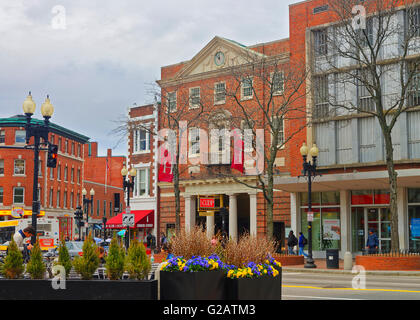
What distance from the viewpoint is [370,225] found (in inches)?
1347

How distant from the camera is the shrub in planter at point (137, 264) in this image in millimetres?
8578

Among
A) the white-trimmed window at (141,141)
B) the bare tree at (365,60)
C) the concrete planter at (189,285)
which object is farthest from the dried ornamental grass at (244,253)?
the white-trimmed window at (141,141)

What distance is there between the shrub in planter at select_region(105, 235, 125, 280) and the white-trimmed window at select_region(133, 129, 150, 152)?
130ft

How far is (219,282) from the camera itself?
8.62 m

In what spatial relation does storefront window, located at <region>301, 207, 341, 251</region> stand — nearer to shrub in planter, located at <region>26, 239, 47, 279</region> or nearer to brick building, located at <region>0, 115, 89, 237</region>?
shrub in planter, located at <region>26, 239, 47, 279</region>

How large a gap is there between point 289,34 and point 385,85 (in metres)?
8.00

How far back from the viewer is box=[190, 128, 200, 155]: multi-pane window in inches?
1657

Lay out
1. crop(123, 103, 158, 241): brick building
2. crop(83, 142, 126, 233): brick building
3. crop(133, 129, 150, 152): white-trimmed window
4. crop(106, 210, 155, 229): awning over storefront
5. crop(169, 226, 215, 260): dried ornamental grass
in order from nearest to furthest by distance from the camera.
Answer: crop(169, 226, 215, 260): dried ornamental grass < crop(106, 210, 155, 229): awning over storefront < crop(123, 103, 158, 241): brick building < crop(133, 129, 150, 152): white-trimmed window < crop(83, 142, 126, 233): brick building

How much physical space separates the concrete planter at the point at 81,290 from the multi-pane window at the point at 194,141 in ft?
110

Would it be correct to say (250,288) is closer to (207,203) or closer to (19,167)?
(207,203)

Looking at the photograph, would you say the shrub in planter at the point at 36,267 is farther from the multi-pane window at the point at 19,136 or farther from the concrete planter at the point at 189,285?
the multi-pane window at the point at 19,136

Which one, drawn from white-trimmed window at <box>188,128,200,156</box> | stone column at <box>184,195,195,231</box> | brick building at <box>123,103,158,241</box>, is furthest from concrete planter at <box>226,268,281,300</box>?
brick building at <box>123,103,158,241</box>

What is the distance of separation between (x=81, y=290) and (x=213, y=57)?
3526cm

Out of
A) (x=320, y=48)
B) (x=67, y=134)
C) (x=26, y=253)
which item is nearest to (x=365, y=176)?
(x=320, y=48)
